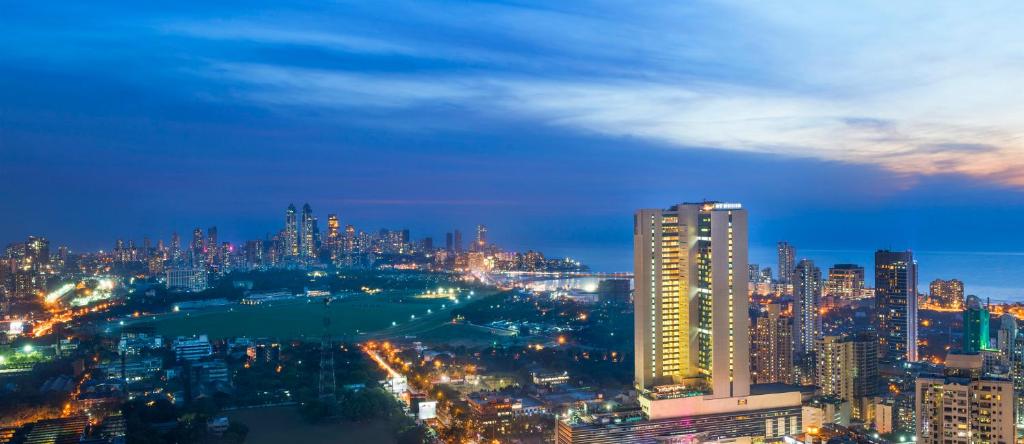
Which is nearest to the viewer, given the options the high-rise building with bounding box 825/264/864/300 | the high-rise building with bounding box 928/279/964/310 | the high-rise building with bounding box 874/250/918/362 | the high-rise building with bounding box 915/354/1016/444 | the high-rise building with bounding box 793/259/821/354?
the high-rise building with bounding box 915/354/1016/444

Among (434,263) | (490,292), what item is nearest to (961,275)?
(490,292)

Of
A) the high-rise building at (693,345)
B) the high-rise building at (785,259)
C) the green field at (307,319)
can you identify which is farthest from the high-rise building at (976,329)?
the high-rise building at (785,259)

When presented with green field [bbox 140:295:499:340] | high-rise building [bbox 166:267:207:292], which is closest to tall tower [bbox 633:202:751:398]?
green field [bbox 140:295:499:340]

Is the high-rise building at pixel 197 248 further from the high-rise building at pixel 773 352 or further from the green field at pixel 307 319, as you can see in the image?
the high-rise building at pixel 773 352

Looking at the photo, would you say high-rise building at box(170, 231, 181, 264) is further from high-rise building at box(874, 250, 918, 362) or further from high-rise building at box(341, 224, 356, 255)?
high-rise building at box(874, 250, 918, 362)

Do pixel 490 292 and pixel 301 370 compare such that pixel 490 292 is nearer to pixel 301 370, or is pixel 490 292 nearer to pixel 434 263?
pixel 434 263

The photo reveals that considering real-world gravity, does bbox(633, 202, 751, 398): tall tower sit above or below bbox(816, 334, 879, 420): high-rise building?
above

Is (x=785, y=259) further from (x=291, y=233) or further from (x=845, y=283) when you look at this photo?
(x=291, y=233)
